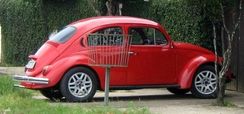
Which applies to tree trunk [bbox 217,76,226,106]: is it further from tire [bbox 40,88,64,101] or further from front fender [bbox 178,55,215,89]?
tire [bbox 40,88,64,101]

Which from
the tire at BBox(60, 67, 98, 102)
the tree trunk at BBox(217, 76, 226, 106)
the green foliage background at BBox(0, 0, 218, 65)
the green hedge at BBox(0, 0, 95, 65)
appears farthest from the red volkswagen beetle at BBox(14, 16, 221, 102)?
the green hedge at BBox(0, 0, 95, 65)

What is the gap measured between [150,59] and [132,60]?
415 millimetres

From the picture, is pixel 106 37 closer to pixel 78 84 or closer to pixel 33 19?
pixel 78 84

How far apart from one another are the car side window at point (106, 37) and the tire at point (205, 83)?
1998mm

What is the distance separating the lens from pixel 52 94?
1319 cm

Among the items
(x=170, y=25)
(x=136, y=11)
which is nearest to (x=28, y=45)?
(x=136, y=11)

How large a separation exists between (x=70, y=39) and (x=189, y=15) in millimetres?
4519

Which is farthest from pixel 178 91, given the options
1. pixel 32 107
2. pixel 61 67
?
pixel 32 107

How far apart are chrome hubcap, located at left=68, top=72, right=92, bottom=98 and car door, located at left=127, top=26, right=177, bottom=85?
91cm

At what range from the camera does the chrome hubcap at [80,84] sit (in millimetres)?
12422

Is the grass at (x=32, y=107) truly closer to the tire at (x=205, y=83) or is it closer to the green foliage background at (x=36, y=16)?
the tire at (x=205, y=83)

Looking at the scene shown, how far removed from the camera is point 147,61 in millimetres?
13055

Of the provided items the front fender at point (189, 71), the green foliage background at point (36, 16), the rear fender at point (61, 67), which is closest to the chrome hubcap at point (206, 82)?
the front fender at point (189, 71)

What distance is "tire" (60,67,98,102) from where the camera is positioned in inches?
487
